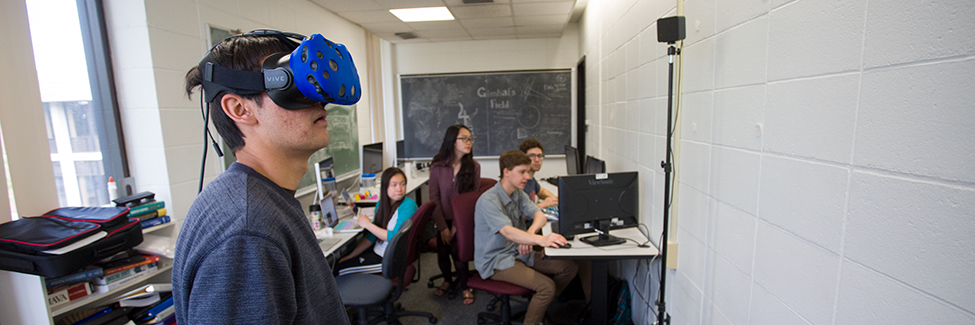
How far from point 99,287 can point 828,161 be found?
2.62 meters

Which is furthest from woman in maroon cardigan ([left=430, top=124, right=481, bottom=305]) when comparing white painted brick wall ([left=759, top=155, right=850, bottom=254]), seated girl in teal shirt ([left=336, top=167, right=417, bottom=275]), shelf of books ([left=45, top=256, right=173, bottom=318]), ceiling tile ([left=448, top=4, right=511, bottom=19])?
white painted brick wall ([left=759, top=155, right=850, bottom=254])

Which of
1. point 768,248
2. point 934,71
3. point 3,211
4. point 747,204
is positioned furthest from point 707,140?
point 3,211

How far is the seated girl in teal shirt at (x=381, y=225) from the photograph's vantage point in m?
2.63

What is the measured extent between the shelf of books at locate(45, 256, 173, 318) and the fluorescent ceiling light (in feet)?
9.60

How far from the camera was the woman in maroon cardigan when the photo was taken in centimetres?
316

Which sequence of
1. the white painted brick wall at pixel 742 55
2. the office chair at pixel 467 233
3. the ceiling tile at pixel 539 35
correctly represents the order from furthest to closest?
the ceiling tile at pixel 539 35 → the office chair at pixel 467 233 → the white painted brick wall at pixel 742 55

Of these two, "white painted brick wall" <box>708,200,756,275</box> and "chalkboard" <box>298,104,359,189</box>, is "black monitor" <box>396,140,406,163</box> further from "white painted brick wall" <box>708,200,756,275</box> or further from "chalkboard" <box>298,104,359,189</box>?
"white painted brick wall" <box>708,200,756,275</box>

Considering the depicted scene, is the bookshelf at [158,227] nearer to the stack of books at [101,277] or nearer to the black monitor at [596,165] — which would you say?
the stack of books at [101,277]

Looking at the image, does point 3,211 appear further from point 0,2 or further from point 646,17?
point 646,17

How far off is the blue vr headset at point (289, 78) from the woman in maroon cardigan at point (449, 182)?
2.51 m

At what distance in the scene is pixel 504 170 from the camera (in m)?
2.54

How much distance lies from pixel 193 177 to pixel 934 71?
9.86 feet

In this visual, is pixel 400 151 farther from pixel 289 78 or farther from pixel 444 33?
pixel 289 78

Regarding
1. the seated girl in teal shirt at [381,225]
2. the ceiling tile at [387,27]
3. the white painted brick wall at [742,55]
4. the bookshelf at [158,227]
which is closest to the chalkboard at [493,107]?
the ceiling tile at [387,27]
